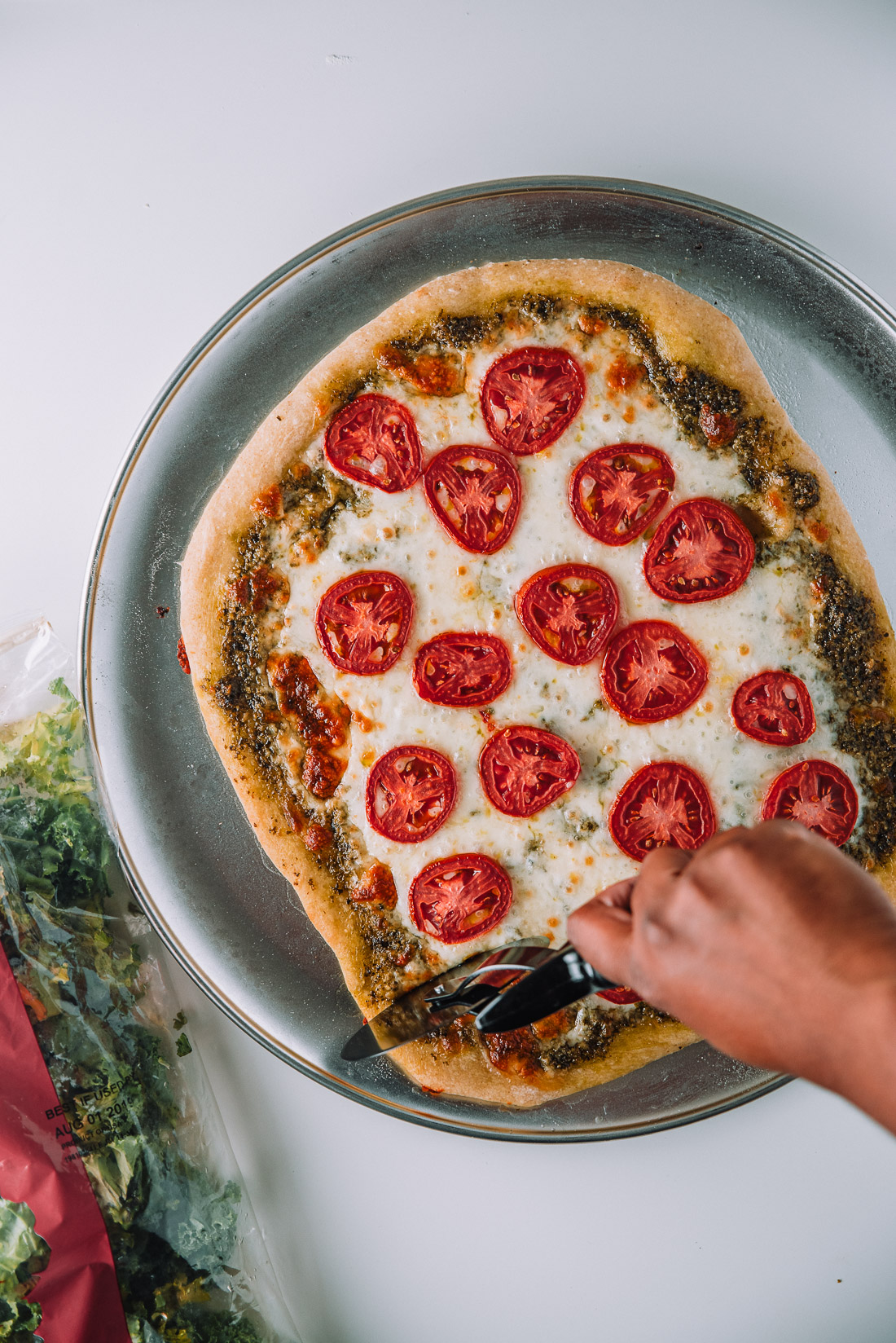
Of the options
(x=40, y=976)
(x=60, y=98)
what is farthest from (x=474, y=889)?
(x=60, y=98)

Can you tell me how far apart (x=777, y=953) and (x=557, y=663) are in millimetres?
1381

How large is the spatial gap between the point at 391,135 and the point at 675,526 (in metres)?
1.57

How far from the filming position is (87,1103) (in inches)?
104

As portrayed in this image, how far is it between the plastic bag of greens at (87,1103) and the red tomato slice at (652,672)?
5.39ft

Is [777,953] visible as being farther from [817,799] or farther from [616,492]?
[616,492]

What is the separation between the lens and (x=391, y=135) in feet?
9.34

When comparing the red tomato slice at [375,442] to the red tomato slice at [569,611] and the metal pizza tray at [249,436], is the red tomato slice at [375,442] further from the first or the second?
the red tomato slice at [569,611]

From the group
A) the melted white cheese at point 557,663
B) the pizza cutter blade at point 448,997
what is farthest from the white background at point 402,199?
the melted white cheese at point 557,663

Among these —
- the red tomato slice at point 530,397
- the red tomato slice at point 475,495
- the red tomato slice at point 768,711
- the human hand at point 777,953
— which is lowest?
the human hand at point 777,953

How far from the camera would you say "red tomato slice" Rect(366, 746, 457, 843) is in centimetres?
258

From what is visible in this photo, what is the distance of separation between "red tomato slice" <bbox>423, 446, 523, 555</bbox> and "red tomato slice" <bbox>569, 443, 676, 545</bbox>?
18cm

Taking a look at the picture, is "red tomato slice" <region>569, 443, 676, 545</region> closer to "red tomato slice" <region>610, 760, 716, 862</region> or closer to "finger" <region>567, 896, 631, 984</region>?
"red tomato slice" <region>610, 760, 716, 862</region>

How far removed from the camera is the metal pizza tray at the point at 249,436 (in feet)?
8.82

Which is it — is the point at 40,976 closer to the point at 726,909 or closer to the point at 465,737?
the point at 465,737
